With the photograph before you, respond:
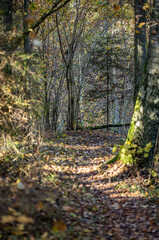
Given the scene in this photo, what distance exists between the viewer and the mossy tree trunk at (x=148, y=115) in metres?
5.99

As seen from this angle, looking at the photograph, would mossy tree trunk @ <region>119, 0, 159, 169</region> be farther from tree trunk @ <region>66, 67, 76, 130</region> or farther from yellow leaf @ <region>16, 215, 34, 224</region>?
tree trunk @ <region>66, 67, 76, 130</region>

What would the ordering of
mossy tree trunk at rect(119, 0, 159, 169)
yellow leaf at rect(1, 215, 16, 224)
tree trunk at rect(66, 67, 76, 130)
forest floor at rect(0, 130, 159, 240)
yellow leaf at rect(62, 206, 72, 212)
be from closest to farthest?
yellow leaf at rect(1, 215, 16, 224), forest floor at rect(0, 130, 159, 240), yellow leaf at rect(62, 206, 72, 212), mossy tree trunk at rect(119, 0, 159, 169), tree trunk at rect(66, 67, 76, 130)

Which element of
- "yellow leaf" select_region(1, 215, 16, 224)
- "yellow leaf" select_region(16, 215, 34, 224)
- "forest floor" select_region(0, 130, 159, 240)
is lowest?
"forest floor" select_region(0, 130, 159, 240)

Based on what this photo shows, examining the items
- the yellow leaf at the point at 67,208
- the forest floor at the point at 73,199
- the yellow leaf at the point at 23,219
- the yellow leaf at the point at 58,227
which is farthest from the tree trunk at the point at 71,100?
the yellow leaf at the point at 23,219

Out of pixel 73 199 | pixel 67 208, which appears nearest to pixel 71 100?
pixel 73 199

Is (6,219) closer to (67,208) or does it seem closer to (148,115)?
(67,208)

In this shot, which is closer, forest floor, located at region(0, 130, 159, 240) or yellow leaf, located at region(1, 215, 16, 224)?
yellow leaf, located at region(1, 215, 16, 224)

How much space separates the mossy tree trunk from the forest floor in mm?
538

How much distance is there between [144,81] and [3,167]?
4037 millimetres

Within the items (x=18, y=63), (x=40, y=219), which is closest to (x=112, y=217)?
(x=40, y=219)

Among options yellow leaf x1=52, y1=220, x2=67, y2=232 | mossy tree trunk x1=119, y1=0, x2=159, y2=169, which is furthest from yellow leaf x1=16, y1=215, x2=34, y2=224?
mossy tree trunk x1=119, y1=0, x2=159, y2=169

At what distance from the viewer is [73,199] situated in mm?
4953

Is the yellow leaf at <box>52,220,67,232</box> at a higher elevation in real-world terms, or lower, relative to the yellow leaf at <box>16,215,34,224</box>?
lower

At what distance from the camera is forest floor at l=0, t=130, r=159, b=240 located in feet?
10.9
